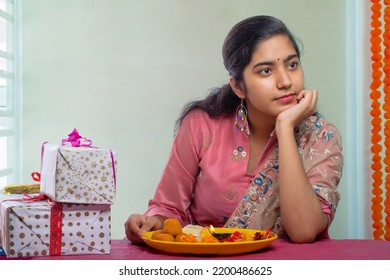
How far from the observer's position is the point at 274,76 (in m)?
→ 1.86

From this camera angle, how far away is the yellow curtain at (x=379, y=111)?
2.83m

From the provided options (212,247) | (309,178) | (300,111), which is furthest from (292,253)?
(300,111)

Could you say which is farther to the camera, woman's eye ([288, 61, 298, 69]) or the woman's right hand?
woman's eye ([288, 61, 298, 69])

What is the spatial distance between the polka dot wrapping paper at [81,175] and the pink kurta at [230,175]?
526 millimetres

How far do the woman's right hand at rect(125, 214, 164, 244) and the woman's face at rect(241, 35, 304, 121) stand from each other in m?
0.48

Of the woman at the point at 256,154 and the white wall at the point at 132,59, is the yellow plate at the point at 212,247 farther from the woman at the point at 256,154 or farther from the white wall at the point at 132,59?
the white wall at the point at 132,59

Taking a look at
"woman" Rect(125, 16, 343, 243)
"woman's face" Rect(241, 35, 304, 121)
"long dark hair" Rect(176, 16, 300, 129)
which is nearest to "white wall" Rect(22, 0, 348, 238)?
"woman" Rect(125, 16, 343, 243)

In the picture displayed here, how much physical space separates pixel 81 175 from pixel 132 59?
190cm

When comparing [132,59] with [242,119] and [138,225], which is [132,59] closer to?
[242,119]

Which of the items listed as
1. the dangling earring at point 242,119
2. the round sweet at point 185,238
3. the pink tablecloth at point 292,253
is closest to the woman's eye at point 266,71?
the dangling earring at point 242,119

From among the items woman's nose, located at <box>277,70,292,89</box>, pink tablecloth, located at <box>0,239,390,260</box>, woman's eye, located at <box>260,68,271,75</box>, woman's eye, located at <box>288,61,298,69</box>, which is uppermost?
woman's eye, located at <box>288,61,298,69</box>

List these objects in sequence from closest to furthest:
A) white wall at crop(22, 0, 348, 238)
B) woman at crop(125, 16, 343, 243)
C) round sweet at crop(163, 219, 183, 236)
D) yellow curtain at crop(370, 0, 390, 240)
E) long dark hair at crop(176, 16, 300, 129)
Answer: round sweet at crop(163, 219, 183, 236) → woman at crop(125, 16, 343, 243) → long dark hair at crop(176, 16, 300, 129) → yellow curtain at crop(370, 0, 390, 240) → white wall at crop(22, 0, 348, 238)

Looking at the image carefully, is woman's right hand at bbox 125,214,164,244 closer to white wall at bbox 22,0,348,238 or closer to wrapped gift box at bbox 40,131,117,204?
wrapped gift box at bbox 40,131,117,204

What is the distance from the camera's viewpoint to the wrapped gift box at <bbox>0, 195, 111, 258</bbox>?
1421 mm
